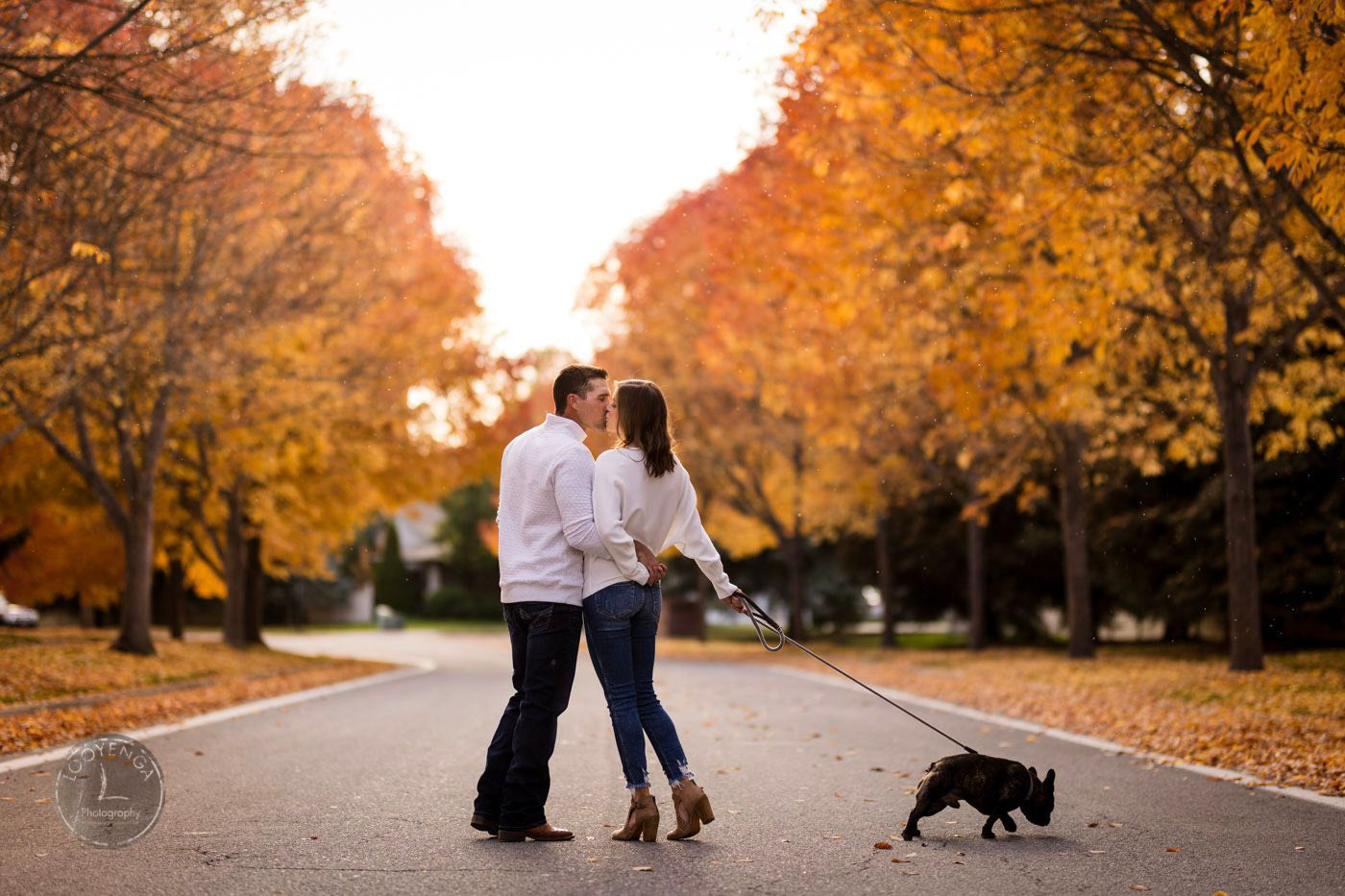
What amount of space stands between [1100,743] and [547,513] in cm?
643

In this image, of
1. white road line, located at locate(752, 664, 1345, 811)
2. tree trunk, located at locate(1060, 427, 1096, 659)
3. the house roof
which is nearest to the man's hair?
white road line, located at locate(752, 664, 1345, 811)

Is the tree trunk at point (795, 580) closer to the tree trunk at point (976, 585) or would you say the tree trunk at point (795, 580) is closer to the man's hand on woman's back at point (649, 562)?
the tree trunk at point (976, 585)

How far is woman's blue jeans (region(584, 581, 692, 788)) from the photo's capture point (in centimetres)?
593

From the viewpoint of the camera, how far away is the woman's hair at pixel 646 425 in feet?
19.7

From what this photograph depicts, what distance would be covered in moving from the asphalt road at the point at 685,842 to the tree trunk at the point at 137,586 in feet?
31.2

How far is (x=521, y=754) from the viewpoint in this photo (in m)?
5.95

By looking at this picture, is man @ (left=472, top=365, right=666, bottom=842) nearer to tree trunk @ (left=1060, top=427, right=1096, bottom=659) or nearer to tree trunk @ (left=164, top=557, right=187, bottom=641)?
tree trunk @ (left=1060, top=427, right=1096, bottom=659)

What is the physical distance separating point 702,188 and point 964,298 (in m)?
17.0

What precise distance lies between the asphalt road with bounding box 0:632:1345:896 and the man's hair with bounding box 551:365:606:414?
6.32ft

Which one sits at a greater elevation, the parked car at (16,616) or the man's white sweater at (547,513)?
the man's white sweater at (547,513)

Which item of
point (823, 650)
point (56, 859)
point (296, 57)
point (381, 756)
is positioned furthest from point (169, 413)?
point (823, 650)

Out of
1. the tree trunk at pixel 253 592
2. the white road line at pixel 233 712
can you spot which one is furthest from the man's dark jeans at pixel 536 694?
the tree trunk at pixel 253 592

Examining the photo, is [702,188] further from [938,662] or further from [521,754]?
[521,754]

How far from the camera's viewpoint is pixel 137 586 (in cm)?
2030
